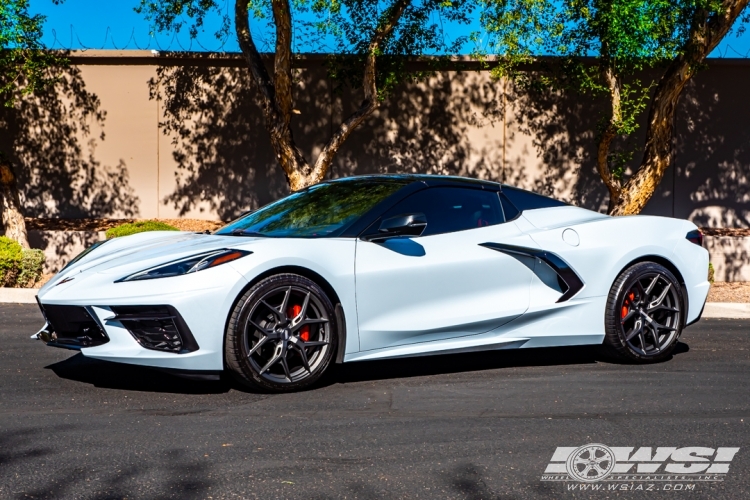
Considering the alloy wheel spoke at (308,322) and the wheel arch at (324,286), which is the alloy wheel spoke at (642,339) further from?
the alloy wheel spoke at (308,322)

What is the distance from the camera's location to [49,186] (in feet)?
58.4

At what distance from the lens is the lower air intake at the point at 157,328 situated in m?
5.41

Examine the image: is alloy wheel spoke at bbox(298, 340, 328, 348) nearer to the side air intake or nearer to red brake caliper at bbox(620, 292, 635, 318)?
the side air intake

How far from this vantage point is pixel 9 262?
40.2 ft

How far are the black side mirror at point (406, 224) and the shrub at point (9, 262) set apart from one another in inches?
309

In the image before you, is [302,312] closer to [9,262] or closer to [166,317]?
[166,317]

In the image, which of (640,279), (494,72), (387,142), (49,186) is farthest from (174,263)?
(49,186)

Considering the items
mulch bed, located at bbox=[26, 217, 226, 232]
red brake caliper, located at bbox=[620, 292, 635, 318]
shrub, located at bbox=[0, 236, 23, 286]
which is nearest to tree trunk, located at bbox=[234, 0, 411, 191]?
mulch bed, located at bbox=[26, 217, 226, 232]

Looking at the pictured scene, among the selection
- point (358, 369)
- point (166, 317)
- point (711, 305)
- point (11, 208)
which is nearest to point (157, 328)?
point (166, 317)

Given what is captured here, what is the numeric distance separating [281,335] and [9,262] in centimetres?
780

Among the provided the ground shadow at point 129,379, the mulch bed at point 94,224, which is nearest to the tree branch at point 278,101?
the mulch bed at point 94,224

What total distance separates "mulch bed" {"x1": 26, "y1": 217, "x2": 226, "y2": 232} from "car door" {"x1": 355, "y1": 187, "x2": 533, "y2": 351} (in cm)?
1027

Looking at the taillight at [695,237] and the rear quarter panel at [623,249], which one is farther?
the taillight at [695,237]

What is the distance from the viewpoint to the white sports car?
5488 millimetres
